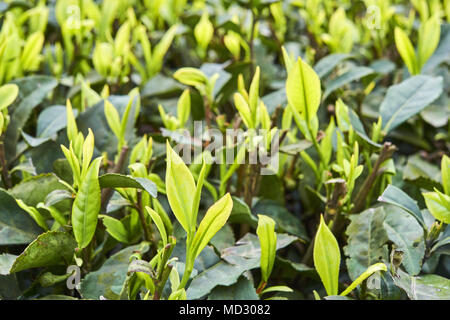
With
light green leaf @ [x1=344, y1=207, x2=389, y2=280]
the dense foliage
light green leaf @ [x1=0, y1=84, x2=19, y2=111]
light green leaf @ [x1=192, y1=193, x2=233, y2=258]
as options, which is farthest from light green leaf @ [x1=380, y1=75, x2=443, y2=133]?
light green leaf @ [x1=0, y1=84, x2=19, y2=111]

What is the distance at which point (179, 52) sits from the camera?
1624mm

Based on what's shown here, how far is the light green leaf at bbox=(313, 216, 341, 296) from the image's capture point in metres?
0.79

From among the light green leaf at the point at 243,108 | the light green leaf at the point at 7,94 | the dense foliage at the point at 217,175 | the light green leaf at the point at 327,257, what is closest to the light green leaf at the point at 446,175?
the dense foliage at the point at 217,175

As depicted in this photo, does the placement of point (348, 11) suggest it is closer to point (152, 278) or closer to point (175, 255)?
point (175, 255)

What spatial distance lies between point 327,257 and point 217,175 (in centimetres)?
38

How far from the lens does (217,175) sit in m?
1.10

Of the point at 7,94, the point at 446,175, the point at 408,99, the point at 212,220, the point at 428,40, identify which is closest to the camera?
the point at 212,220

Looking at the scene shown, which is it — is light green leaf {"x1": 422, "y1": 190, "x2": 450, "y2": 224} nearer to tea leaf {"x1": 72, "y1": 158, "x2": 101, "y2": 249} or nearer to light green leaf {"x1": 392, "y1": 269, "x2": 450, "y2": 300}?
light green leaf {"x1": 392, "y1": 269, "x2": 450, "y2": 300}

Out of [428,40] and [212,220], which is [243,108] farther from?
[428,40]

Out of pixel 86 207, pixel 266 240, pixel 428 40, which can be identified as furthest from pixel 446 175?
pixel 86 207

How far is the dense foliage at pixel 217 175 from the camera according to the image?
2.63 feet

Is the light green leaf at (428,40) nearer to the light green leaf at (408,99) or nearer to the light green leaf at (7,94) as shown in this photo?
the light green leaf at (408,99)
